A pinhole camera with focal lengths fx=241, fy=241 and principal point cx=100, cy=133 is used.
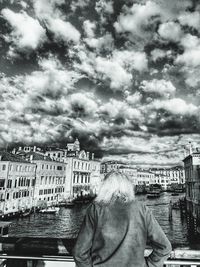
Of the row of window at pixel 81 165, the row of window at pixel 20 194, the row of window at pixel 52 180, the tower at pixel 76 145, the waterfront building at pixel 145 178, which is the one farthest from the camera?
the waterfront building at pixel 145 178

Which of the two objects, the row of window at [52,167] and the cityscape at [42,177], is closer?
the cityscape at [42,177]

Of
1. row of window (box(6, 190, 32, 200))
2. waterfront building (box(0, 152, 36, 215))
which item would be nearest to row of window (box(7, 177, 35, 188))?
waterfront building (box(0, 152, 36, 215))

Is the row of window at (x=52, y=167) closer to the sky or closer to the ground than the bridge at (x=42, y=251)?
closer to the sky

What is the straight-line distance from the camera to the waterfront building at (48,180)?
45.7 meters

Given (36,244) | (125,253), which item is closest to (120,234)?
(125,253)

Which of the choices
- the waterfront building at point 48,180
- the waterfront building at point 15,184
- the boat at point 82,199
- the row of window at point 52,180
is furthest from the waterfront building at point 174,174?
the waterfront building at point 15,184

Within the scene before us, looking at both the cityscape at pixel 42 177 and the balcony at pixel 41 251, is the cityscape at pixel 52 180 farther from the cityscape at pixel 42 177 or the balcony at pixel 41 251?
the balcony at pixel 41 251

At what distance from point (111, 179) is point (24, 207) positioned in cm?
4183

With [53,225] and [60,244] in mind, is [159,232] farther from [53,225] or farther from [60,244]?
[53,225]

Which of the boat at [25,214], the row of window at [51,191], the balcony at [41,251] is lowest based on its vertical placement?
the boat at [25,214]

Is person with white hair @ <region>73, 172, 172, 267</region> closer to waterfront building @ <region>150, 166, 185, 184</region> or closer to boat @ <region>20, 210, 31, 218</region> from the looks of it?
boat @ <region>20, 210, 31, 218</region>

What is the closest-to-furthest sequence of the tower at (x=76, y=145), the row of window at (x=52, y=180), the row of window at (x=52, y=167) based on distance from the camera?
1. the row of window at (x=52, y=180)
2. the row of window at (x=52, y=167)
3. the tower at (x=76, y=145)

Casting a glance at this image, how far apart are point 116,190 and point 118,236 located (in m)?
0.38

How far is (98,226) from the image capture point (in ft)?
6.71
